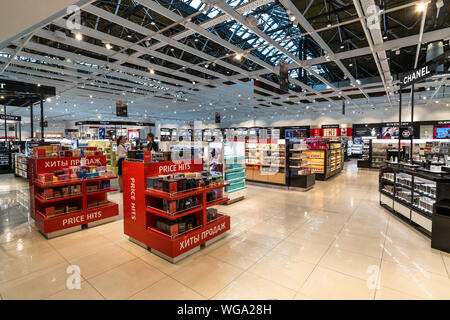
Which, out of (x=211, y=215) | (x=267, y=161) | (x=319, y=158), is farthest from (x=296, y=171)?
(x=211, y=215)

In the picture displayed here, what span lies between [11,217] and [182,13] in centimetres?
679

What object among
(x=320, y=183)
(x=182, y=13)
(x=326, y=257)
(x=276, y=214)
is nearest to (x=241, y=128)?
(x=320, y=183)

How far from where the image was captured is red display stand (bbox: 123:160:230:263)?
3160mm

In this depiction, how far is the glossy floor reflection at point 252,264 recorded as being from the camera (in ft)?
8.16

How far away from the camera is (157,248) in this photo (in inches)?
129

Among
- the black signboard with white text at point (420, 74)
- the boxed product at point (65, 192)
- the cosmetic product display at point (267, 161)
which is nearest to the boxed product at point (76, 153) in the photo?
the boxed product at point (65, 192)

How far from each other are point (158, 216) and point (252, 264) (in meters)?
1.60

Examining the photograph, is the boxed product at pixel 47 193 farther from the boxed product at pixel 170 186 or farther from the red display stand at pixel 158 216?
the boxed product at pixel 170 186

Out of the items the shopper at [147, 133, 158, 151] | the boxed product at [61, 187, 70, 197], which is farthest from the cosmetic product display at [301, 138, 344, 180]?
the boxed product at [61, 187, 70, 197]

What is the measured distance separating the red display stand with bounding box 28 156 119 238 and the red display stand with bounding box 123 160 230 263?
116cm

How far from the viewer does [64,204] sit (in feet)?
15.0

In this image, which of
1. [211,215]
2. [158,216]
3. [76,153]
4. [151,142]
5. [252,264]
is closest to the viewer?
[252,264]

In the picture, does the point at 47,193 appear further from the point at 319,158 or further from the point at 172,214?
the point at 319,158

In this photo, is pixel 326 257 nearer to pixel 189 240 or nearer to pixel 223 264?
pixel 223 264
